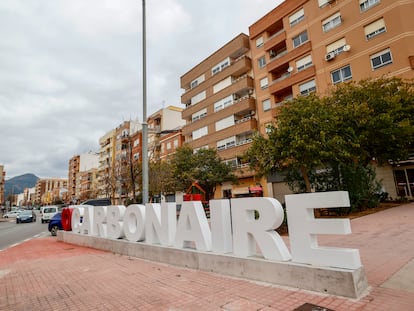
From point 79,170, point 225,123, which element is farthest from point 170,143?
point 79,170

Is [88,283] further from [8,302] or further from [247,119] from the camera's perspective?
[247,119]

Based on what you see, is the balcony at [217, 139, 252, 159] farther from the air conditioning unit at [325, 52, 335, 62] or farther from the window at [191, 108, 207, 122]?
the air conditioning unit at [325, 52, 335, 62]

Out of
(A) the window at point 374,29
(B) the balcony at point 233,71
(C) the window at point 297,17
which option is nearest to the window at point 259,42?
(B) the balcony at point 233,71

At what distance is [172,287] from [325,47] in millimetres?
25205

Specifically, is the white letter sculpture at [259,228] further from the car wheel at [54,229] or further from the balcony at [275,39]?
the balcony at [275,39]

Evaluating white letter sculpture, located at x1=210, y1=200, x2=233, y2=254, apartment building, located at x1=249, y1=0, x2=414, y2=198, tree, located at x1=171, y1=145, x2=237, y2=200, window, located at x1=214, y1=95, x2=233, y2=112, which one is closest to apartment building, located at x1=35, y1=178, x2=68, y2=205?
tree, located at x1=171, y1=145, x2=237, y2=200

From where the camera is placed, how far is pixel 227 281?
16.6ft

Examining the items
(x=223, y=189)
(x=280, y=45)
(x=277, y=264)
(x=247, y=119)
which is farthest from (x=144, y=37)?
(x=223, y=189)

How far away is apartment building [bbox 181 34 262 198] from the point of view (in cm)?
2927

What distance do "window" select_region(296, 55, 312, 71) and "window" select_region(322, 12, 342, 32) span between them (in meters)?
2.72

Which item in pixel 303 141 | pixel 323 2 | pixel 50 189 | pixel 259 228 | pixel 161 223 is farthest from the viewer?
pixel 50 189

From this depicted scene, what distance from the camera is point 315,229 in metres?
4.53

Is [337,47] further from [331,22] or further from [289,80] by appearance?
[289,80]

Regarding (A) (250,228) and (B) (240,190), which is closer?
(A) (250,228)
